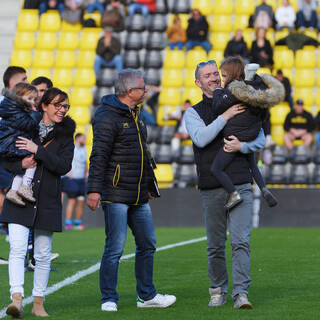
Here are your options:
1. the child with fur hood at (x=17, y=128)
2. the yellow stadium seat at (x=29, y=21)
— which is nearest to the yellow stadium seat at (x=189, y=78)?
the yellow stadium seat at (x=29, y=21)

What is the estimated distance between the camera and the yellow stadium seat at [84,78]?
23.4 m

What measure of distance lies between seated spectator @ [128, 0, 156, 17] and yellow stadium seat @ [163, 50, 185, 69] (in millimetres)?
1405

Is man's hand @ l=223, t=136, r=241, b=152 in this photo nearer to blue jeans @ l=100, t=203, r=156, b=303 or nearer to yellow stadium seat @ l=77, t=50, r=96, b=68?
blue jeans @ l=100, t=203, r=156, b=303

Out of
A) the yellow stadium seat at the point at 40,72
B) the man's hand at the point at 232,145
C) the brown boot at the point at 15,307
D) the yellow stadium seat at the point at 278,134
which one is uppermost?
the yellow stadium seat at the point at 40,72

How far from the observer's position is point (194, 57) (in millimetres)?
23094

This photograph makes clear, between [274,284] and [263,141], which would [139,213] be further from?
[274,284]

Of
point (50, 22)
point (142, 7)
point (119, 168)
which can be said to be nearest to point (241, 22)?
point (142, 7)

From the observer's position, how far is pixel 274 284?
8.82 m

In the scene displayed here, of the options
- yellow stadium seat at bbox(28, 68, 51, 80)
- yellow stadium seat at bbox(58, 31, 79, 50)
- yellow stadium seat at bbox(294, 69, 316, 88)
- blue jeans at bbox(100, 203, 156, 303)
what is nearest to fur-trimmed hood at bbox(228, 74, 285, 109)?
blue jeans at bbox(100, 203, 156, 303)

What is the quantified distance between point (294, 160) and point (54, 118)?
13.5 metres

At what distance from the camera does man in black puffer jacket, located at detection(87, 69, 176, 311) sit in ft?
23.7

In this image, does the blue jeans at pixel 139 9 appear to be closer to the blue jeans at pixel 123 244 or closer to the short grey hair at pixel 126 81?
the short grey hair at pixel 126 81

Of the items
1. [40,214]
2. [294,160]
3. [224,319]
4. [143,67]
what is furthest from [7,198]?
[143,67]

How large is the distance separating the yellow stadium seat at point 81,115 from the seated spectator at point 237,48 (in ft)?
11.8
